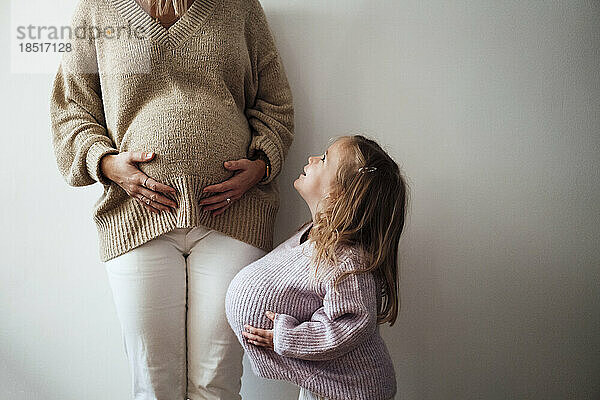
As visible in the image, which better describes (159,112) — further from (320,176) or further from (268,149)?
(320,176)

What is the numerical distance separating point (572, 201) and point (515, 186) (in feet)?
0.52

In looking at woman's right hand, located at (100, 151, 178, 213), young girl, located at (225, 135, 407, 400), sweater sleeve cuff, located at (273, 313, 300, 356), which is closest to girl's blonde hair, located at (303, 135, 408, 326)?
young girl, located at (225, 135, 407, 400)

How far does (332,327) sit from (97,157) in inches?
25.1

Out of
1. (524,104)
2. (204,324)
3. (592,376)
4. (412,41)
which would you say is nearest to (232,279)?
(204,324)

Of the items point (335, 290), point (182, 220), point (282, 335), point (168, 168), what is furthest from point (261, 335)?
point (168, 168)

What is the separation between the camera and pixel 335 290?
4.13 ft

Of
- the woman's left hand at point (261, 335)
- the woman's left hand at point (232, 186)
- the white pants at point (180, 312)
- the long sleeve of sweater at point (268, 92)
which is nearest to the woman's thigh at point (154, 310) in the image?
the white pants at point (180, 312)

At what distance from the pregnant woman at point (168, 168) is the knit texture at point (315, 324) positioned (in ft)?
0.38

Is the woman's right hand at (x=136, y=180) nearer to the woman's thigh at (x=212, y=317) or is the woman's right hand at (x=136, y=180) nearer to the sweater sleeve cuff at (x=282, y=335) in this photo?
the woman's thigh at (x=212, y=317)

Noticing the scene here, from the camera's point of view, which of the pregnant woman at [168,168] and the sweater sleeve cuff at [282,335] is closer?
the sweater sleeve cuff at [282,335]

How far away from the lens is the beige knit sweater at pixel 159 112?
1.39 meters

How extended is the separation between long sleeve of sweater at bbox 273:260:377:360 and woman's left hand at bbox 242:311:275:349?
Answer: 26mm

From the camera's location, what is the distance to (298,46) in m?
1.69

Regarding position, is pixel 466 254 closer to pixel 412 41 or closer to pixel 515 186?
pixel 515 186
